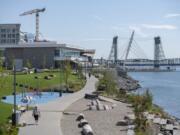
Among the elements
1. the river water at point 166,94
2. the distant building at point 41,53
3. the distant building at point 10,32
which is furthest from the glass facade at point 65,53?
the distant building at point 10,32

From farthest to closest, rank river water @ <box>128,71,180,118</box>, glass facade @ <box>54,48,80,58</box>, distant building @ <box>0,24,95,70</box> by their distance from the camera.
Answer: glass facade @ <box>54,48,80,58</box> < distant building @ <box>0,24,95,70</box> < river water @ <box>128,71,180,118</box>

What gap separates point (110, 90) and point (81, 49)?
86.4 meters

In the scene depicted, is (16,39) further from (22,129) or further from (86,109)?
(22,129)

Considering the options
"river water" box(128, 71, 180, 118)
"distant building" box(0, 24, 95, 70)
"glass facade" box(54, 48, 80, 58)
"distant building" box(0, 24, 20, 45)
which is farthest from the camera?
"distant building" box(0, 24, 20, 45)

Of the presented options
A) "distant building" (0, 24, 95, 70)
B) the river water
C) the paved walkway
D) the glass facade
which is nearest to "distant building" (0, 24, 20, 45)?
the glass facade

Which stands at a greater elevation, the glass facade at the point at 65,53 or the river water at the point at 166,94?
the glass facade at the point at 65,53

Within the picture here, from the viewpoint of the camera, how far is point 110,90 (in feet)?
162

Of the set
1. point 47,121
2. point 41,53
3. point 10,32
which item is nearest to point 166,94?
point 41,53

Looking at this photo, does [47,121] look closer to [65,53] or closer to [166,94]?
[166,94]

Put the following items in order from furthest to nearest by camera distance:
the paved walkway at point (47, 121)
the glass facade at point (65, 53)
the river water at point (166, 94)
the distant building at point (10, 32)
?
the distant building at point (10, 32)
the glass facade at point (65, 53)
the river water at point (166, 94)
the paved walkway at point (47, 121)

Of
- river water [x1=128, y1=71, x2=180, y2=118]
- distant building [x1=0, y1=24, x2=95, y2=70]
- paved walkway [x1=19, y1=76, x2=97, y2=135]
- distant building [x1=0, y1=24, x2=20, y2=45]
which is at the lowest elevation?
river water [x1=128, y1=71, x2=180, y2=118]

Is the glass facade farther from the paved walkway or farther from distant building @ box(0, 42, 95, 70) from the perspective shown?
Answer: the paved walkway

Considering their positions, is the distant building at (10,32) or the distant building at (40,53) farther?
the distant building at (10,32)

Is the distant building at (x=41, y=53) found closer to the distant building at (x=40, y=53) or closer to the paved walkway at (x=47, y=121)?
the distant building at (x=40, y=53)
